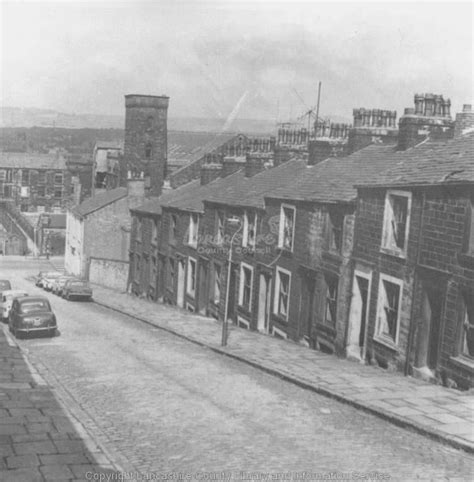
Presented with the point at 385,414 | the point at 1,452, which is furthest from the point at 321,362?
the point at 1,452

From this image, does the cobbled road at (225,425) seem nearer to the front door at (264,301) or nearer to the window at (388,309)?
the window at (388,309)

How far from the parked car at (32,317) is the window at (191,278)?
9.37 metres

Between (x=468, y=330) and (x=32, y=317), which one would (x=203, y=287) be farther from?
(x=468, y=330)

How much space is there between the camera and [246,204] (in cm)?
2795

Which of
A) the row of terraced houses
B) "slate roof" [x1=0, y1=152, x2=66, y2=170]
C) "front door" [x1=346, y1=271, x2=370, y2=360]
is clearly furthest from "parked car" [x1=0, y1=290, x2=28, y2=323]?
"slate roof" [x1=0, y1=152, x2=66, y2=170]

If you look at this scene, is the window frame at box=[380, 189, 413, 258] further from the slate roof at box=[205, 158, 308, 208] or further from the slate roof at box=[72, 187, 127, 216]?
the slate roof at box=[72, 187, 127, 216]

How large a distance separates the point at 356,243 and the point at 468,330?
552 cm

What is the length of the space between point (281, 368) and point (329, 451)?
21.7ft

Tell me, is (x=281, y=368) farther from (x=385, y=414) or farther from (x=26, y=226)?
(x=26, y=226)

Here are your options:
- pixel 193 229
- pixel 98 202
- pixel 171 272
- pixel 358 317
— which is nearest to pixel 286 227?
pixel 358 317

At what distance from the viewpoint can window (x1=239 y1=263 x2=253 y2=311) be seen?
2775cm

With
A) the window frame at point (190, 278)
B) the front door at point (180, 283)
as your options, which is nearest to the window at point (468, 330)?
the window frame at point (190, 278)

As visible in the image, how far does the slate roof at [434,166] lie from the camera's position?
15750 millimetres

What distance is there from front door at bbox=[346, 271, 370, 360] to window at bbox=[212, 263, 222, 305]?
11.6 meters
